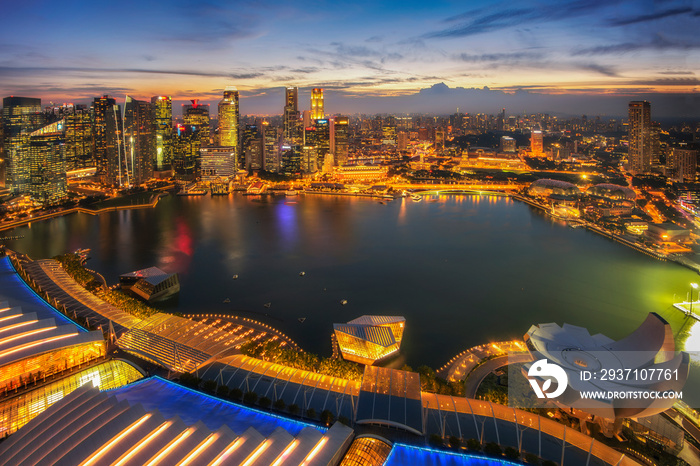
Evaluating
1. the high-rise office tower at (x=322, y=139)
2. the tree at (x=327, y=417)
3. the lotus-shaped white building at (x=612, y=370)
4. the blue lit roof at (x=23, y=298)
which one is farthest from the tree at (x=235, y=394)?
the high-rise office tower at (x=322, y=139)

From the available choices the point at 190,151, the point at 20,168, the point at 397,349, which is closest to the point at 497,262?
the point at 397,349

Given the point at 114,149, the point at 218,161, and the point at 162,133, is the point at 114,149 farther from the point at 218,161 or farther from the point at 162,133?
the point at 218,161

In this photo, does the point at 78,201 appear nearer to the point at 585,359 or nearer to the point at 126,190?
the point at 126,190

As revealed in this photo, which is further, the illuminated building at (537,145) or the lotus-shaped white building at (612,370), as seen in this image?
the illuminated building at (537,145)

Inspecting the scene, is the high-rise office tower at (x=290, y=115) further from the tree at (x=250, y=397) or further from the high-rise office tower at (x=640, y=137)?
the tree at (x=250, y=397)

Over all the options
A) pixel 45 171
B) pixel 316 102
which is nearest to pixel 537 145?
pixel 316 102
